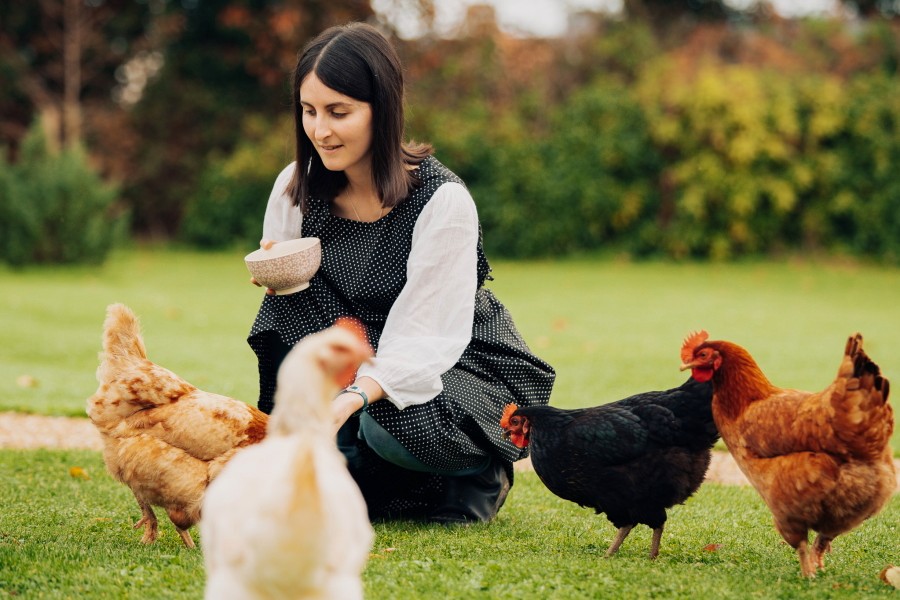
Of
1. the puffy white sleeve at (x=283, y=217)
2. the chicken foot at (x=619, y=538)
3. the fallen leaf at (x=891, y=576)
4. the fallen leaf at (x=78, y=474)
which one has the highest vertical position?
the puffy white sleeve at (x=283, y=217)

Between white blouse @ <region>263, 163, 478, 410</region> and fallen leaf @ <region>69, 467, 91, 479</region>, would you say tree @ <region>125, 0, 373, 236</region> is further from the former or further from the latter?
white blouse @ <region>263, 163, 478, 410</region>

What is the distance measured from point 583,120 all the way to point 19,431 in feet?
44.7

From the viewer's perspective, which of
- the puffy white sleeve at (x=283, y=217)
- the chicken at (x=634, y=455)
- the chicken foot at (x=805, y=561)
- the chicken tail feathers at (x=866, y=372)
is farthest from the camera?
the puffy white sleeve at (x=283, y=217)

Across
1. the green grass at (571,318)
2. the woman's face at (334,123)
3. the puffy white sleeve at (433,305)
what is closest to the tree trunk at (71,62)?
the green grass at (571,318)

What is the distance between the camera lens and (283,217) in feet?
14.4

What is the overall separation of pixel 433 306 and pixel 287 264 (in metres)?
0.62

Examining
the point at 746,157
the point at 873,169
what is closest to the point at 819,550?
the point at 746,157

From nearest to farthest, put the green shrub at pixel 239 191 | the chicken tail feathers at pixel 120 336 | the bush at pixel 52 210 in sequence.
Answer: the chicken tail feathers at pixel 120 336 < the bush at pixel 52 210 < the green shrub at pixel 239 191

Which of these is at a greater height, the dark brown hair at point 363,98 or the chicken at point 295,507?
the dark brown hair at point 363,98

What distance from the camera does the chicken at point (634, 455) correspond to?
3809mm

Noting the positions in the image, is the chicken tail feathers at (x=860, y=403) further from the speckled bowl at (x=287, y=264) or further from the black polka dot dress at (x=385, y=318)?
the speckled bowl at (x=287, y=264)

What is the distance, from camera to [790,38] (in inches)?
893

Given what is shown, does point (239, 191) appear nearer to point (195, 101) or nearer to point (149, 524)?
point (195, 101)

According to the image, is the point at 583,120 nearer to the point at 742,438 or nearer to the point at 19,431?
the point at 19,431
